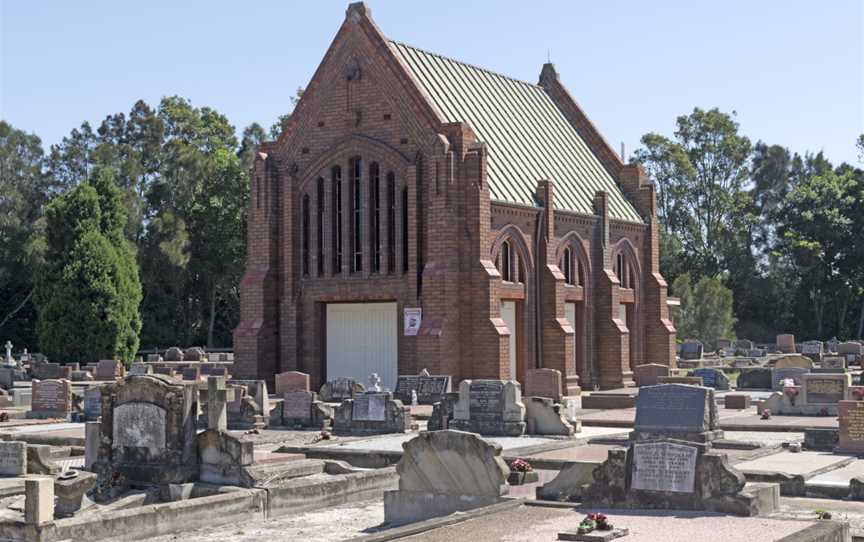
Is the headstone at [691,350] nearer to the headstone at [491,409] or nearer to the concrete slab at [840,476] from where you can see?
the headstone at [491,409]

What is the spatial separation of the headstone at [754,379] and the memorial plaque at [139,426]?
27.5m

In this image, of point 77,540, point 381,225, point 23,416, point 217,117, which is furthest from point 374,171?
point 217,117

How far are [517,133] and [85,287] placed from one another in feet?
77.6

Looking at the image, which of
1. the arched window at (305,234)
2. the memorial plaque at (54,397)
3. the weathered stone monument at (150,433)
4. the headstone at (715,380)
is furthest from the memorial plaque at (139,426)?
the headstone at (715,380)

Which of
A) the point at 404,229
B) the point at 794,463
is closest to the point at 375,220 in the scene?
the point at 404,229

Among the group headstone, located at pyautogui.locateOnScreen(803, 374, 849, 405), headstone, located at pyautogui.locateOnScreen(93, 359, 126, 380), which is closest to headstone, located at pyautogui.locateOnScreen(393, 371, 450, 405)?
headstone, located at pyautogui.locateOnScreen(803, 374, 849, 405)

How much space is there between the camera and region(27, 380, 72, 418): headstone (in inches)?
1362

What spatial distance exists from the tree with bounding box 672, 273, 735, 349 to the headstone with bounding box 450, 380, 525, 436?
42.7 m

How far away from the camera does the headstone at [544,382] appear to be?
118 feet

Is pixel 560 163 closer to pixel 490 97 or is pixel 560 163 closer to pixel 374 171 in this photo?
pixel 490 97

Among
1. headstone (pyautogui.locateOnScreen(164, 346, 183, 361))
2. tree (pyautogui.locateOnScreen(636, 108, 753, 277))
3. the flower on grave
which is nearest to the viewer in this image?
the flower on grave

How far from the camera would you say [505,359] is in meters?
40.7

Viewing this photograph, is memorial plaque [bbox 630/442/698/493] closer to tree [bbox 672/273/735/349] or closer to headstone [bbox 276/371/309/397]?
headstone [bbox 276/371/309/397]

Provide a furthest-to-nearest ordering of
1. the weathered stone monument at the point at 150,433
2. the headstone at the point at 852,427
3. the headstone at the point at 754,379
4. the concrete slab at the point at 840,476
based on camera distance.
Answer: the headstone at the point at 754,379, the headstone at the point at 852,427, the weathered stone monument at the point at 150,433, the concrete slab at the point at 840,476
